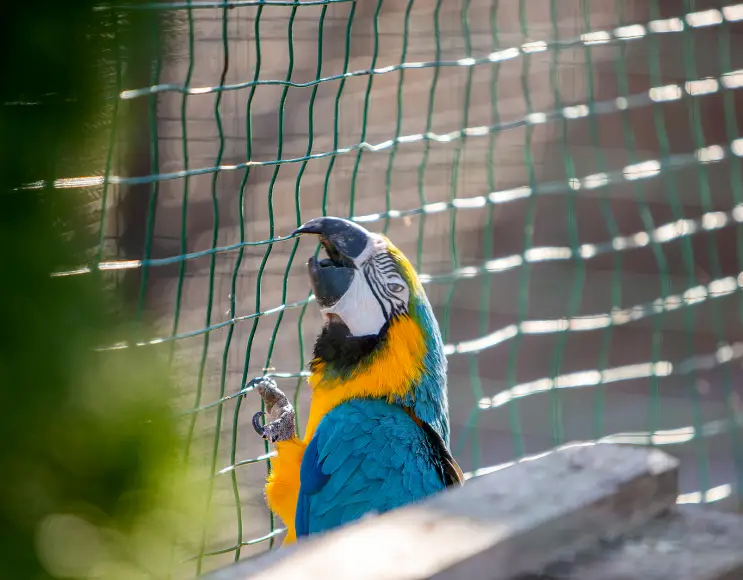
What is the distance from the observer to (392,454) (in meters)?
1.52

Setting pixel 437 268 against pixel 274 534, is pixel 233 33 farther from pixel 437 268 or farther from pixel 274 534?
pixel 274 534

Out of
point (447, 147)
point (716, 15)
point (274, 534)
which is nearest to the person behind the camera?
point (274, 534)

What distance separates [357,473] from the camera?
4.99 feet

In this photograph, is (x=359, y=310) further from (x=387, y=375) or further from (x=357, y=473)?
(x=357, y=473)

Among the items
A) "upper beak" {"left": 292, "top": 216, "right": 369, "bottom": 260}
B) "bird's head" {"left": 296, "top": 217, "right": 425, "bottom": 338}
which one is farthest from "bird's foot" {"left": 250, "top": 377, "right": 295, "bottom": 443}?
"upper beak" {"left": 292, "top": 216, "right": 369, "bottom": 260}

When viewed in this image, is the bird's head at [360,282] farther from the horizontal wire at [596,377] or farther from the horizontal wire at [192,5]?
the horizontal wire at [596,377]

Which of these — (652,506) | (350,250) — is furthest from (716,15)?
(652,506)

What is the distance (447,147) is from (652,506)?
9.26 feet

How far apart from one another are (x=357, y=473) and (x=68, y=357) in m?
0.90

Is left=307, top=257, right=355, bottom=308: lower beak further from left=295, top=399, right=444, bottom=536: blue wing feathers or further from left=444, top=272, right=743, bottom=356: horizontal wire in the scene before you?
left=444, top=272, right=743, bottom=356: horizontal wire

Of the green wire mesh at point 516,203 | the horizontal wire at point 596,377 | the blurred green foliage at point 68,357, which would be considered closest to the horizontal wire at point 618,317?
the green wire mesh at point 516,203

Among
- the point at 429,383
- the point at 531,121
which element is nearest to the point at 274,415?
the point at 429,383

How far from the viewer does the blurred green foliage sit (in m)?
0.63

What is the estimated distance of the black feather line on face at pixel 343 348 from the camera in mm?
1612
